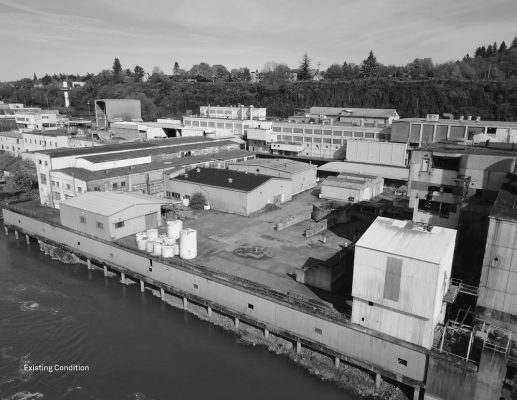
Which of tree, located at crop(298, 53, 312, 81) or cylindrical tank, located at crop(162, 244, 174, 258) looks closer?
cylindrical tank, located at crop(162, 244, 174, 258)

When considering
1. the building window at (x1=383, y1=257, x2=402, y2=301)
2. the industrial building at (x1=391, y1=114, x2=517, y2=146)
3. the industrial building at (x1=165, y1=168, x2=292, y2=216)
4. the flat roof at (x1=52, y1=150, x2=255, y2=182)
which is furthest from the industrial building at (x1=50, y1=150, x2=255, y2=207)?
the industrial building at (x1=391, y1=114, x2=517, y2=146)

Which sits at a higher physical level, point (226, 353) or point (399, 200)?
point (399, 200)

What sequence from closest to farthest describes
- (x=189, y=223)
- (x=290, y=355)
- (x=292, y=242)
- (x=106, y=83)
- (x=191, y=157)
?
(x=290, y=355), (x=292, y=242), (x=189, y=223), (x=191, y=157), (x=106, y=83)

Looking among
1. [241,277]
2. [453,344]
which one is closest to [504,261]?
[453,344]

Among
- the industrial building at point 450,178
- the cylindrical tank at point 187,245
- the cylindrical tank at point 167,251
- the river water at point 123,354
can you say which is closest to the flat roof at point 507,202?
the industrial building at point 450,178

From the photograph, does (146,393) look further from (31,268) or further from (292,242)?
(31,268)

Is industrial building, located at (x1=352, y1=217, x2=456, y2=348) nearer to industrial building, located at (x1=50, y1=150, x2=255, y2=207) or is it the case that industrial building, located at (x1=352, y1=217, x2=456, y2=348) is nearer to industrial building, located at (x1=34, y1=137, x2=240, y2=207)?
industrial building, located at (x1=50, y1=150, x2=255, y2=207)

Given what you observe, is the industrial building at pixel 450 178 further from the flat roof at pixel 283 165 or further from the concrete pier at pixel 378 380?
the flat roof at pixel 283 165
